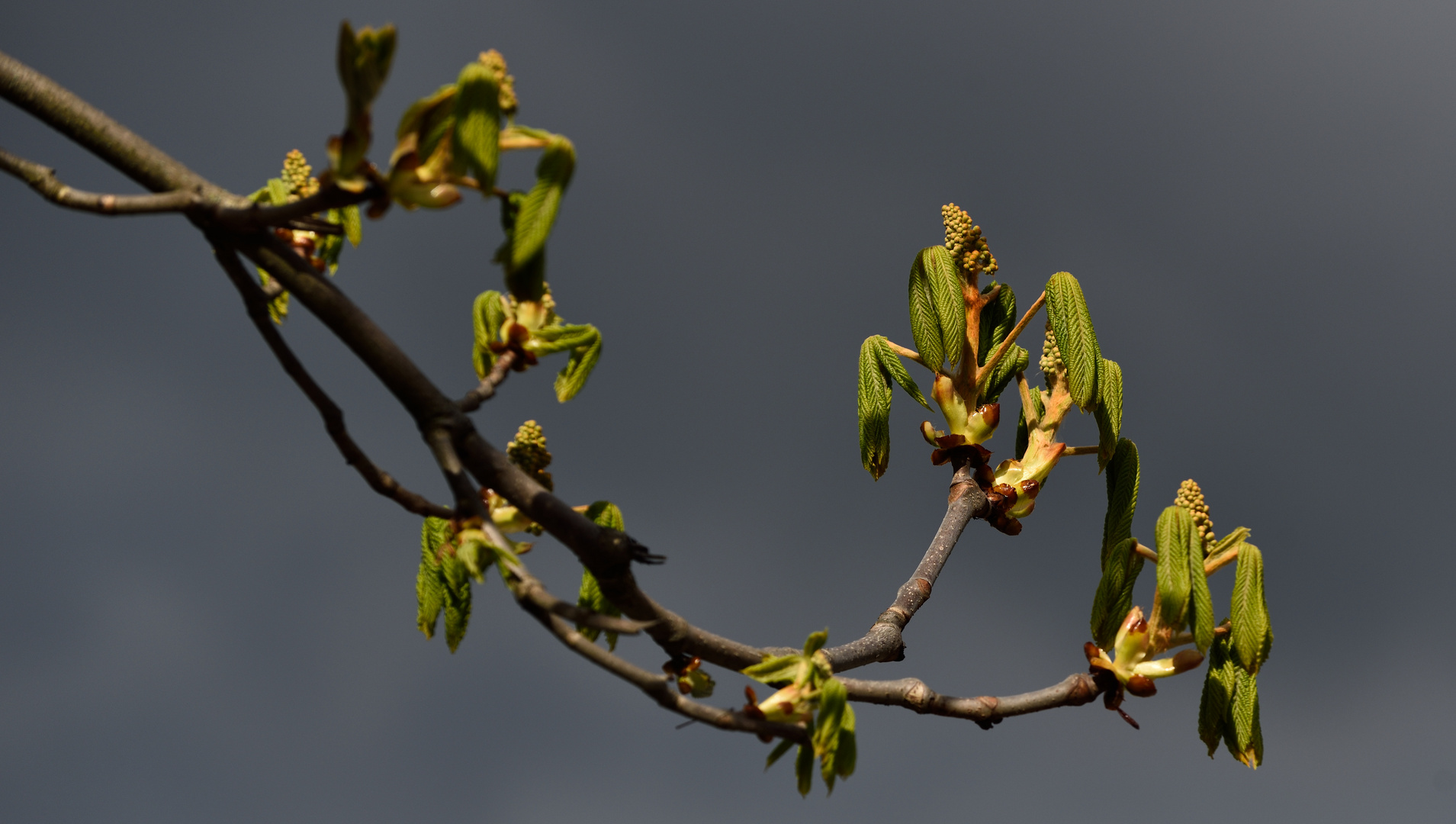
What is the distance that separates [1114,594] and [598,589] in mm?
1481

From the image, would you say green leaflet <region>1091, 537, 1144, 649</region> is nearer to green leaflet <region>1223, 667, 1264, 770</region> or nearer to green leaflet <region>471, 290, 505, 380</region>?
green leaflet <region>1223, 667, 1264, 770</region>

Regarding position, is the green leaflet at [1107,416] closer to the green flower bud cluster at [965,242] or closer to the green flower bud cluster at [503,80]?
the green flower bud cluster at [965,242]

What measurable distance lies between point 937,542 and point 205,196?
91.4 inches

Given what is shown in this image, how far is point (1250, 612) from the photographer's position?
2.57 m

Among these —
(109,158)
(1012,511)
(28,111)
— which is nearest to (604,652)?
(109,158)

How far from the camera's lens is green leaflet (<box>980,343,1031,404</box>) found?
3404mm

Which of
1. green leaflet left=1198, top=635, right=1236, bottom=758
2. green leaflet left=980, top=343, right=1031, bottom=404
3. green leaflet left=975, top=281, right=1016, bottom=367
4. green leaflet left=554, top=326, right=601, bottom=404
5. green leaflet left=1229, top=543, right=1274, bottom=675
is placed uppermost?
green leaflet left=975, top=281, right=1016, bottom=367

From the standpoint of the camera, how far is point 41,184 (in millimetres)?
1717

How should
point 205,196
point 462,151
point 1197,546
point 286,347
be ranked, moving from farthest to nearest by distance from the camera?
point 1197,546
point 286,347
point 205,196
point 462,151

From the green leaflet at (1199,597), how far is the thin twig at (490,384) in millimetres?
1720

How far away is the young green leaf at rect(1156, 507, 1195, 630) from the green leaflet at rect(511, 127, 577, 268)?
1.75 m

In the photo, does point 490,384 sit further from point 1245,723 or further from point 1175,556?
point 1245,723

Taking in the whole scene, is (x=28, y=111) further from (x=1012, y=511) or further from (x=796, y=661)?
(x=1012, y=511)

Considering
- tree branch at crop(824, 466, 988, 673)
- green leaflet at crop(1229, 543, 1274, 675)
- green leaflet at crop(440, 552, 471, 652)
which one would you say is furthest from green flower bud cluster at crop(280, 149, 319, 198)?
green leaflet at crop(1229, 543, 1274, 675)
